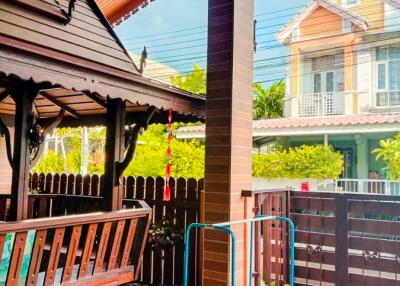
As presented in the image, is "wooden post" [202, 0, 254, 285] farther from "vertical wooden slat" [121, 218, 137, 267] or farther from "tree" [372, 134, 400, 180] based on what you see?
"tree" [372, 134, 400, 180]

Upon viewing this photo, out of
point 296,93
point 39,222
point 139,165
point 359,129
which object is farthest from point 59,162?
point 39,222

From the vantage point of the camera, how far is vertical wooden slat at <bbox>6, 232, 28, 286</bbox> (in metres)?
2.75

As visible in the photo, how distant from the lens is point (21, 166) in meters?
3.17

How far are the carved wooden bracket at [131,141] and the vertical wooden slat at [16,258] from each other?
1313 millimetres

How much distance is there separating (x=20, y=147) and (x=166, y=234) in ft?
7.00

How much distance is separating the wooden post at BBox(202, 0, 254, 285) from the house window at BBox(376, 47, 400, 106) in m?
9.03

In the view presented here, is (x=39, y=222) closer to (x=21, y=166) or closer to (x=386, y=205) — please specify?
(x=21, y=166)

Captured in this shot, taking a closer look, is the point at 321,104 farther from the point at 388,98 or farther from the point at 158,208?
the point at 158,208

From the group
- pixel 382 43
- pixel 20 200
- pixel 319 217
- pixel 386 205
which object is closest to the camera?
pixel 20 200

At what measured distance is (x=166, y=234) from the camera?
465cm

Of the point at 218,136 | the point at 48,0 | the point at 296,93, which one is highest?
the point at 296,93

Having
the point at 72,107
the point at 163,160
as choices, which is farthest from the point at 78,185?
the point at 163,160

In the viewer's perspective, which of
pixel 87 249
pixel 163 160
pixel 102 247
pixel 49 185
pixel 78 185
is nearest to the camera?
pixel 87 249

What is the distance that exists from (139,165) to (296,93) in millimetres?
5599
